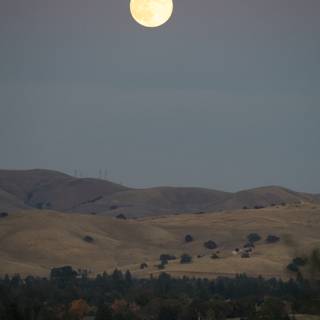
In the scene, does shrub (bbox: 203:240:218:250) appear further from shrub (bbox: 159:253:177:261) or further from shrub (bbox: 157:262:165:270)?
shrub (bbox: 157:262:165:270)

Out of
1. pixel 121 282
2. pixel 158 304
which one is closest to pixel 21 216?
pixel 121 282

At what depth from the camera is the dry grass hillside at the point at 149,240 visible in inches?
5012

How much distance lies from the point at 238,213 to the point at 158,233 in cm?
2253

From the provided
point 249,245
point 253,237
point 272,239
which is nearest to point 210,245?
point 253,237

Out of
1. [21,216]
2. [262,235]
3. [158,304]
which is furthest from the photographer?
[21,216]

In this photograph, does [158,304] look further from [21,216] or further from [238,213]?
[238,213]

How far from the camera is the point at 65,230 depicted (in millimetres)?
155875

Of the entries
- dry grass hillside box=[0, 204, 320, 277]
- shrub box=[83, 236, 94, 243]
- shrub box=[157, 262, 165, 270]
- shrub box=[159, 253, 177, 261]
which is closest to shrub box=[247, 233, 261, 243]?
dry grass hillside box=[0, 204, 320, 277]

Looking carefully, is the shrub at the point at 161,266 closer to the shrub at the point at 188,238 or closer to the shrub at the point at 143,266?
the shrub at the point at 143,266

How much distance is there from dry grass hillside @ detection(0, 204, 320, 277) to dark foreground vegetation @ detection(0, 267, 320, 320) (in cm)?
1288

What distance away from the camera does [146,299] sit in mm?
82625

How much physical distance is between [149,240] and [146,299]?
76.3 metres

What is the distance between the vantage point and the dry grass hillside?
418ft

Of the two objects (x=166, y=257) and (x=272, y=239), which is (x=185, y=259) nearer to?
(x=166, y=257)
